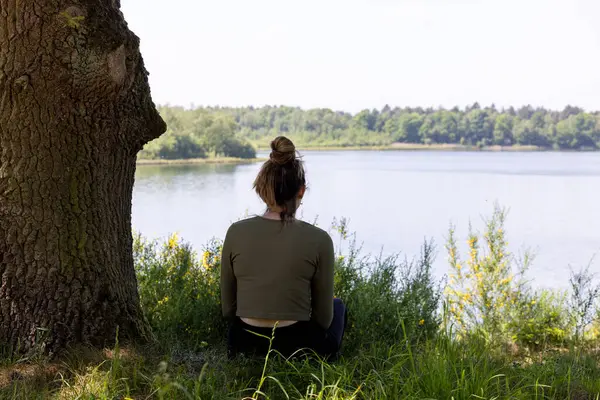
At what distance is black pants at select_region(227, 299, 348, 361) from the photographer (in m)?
2.71

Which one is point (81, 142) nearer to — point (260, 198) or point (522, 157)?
point (260, 198)

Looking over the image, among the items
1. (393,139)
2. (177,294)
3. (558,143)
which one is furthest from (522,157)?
(177,294)

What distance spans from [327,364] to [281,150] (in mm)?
877

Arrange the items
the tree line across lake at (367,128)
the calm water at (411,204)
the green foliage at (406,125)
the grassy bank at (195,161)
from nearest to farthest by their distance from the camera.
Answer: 1. the calm water at (411,204)
2. the grassy bank at (195,161)
3. the tree line across lake at (367,128)
4. the green foliage at (406,125)

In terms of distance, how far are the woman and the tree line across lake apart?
55.0 ft

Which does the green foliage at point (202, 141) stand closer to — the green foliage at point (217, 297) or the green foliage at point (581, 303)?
the green foliage at point (581, 303)

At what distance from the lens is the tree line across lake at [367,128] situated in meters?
21.5

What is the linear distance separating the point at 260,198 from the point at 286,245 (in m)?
0.24

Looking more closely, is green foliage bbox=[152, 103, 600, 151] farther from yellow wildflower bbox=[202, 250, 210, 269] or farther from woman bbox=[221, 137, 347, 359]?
woman bbox=[221, 137, 347, 359]

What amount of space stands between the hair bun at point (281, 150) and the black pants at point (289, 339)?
69 centimetres

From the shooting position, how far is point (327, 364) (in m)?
2.49

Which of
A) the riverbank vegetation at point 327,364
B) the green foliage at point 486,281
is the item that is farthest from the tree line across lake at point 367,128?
the riverbank vegetation at point 327,364

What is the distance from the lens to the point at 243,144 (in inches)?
784

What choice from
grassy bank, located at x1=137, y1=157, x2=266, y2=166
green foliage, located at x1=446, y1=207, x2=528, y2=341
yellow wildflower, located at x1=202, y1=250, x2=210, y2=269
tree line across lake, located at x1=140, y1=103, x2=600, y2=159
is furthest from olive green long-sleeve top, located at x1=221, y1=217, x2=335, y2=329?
grassy bank, located at x1=137, y1=157, x2=266, y2=166
